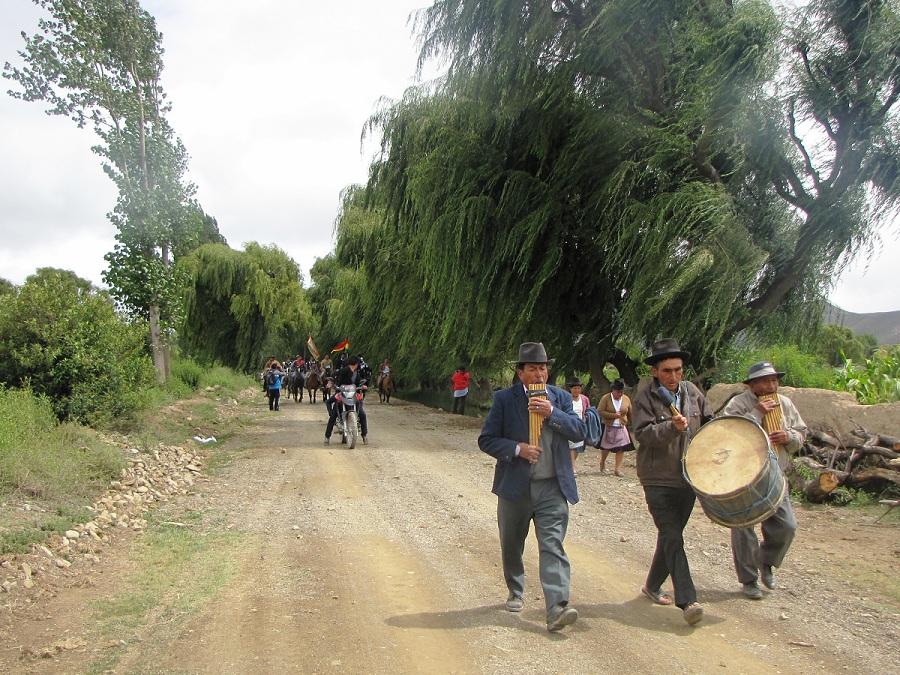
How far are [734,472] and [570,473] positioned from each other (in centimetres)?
105

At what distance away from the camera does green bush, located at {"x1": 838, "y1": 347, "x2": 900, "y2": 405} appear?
10992 millimetres

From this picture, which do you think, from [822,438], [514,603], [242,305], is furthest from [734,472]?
[242,305]

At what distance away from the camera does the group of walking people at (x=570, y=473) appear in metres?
4.93

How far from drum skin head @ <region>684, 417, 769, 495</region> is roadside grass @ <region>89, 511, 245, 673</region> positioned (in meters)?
3.50

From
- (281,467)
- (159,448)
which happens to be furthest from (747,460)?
(159,448)

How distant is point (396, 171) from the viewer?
20.0m

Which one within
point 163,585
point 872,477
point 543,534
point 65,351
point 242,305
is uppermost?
point 242,305

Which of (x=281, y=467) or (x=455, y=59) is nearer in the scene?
(x=281, y=467)

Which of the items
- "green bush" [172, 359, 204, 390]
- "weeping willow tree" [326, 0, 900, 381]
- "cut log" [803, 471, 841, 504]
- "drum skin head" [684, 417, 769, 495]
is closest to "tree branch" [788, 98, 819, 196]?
"weeping willow tree" [326, 0, 900, 381]

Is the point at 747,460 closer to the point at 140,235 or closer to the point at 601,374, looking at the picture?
the point at 601,374

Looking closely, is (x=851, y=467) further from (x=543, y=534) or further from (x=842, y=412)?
(x=543, y=534)

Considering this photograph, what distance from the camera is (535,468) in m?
5.04

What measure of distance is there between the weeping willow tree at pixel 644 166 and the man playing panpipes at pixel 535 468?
7904 mm

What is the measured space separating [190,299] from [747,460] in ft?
116
